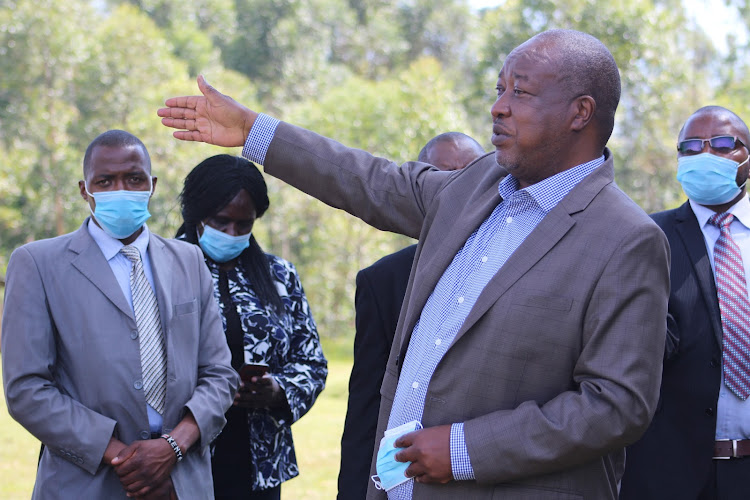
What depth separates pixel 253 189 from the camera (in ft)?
15.0

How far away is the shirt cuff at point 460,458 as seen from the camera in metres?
2.35

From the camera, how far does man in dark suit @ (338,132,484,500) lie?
332 centimetres

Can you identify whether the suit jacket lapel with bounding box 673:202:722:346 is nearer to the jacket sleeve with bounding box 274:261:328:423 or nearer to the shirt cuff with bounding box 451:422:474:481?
the jacket sleeve with bounding box 274:261:328:423

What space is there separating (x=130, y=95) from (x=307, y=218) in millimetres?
5742

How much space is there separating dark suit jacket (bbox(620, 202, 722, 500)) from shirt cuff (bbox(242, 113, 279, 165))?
2127 mm

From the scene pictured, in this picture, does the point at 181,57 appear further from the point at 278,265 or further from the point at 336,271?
the point at 278,265

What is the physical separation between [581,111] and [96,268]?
6.87 feet

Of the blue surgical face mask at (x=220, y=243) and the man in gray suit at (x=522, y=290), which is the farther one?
the blue surgical face mask at (x=220, y=243)

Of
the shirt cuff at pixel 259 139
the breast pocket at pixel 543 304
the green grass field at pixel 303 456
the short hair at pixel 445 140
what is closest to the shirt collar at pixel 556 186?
the breast pocket at pixel 543 304

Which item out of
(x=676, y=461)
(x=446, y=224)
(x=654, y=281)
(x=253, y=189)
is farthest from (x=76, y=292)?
(x=676, y=461)

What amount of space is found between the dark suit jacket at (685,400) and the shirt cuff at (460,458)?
6.06 ft

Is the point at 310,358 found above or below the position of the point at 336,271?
below

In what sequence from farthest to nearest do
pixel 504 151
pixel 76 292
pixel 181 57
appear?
pixel 181 57
pixel 76 292
pixel 504 151

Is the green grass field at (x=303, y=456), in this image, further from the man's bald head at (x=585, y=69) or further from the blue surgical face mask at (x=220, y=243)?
the man's bald head at (x=585, y=69)
